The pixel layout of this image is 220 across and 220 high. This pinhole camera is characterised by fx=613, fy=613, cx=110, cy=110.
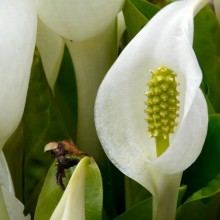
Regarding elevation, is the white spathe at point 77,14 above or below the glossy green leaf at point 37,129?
above

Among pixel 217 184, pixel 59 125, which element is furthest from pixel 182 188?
pixel 59 125

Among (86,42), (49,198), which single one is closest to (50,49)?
(86,42)

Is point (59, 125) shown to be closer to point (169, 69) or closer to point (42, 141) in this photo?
point (42, 141)

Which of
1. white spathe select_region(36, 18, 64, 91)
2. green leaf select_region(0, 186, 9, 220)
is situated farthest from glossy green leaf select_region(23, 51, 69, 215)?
green leaf select_region(0, 186, 9, 220)

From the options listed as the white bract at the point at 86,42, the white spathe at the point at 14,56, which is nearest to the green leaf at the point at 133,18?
the white bract at the point at 86,42

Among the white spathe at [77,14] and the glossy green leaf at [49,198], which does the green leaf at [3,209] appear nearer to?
the glossy green leaf at [49,198]

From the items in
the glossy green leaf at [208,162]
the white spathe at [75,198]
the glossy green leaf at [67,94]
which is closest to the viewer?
the white spathe at [75,198]

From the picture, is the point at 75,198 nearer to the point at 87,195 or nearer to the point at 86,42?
the point at 87,195
